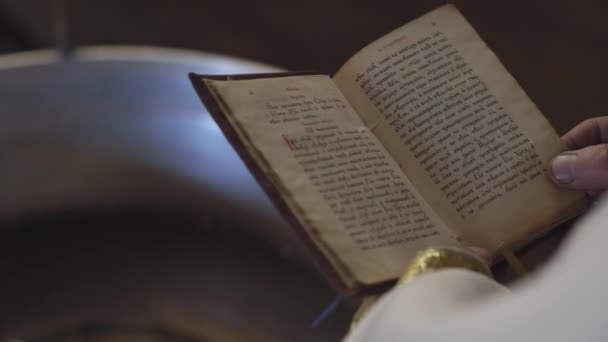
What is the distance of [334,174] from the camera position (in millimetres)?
615

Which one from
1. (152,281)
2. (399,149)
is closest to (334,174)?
(399,149)

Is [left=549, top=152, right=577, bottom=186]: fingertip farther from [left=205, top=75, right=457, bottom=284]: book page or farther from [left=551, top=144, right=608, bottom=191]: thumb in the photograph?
[left=205, top=75, right=457, bottom=284]: book page

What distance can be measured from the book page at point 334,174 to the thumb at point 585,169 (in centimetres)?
13

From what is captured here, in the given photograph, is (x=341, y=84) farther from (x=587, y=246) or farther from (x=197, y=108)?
(x=197, y=108)

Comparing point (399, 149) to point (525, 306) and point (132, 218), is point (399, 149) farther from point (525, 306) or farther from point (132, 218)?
point (132, 218)

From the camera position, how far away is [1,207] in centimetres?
129

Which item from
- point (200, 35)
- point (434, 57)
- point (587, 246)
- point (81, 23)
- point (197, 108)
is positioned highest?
point (81, 23)

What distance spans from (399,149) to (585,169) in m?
0.16

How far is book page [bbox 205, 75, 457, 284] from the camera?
57 centimetres

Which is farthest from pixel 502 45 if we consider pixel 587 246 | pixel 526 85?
pixel 587 246

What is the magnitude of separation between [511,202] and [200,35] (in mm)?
1433

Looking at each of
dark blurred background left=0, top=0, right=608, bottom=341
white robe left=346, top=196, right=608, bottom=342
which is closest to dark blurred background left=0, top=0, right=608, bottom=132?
dark blurred background left=0, top=0, right=608, bottom=341

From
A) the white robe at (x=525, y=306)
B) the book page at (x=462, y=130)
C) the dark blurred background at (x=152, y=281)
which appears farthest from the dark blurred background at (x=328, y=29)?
the white robe at (x=525, y=306)

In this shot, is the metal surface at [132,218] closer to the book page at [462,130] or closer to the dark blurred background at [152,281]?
the dark blurred background at [152,281]
